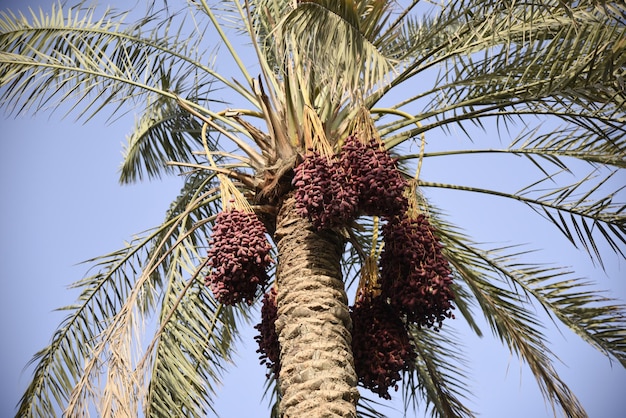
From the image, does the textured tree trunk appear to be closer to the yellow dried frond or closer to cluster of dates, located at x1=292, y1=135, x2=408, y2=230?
cluster of dates, located at x1=292, y1=135, x2=408, y2=230

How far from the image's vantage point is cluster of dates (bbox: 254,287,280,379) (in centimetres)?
527

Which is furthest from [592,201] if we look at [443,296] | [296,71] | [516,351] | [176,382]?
[176,382]

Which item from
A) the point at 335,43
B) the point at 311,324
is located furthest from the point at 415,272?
the point at 335,43

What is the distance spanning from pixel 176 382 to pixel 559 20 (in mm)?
3434

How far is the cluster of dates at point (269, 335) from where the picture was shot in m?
5.27

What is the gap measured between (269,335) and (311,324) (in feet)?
1.97

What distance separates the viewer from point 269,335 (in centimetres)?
530

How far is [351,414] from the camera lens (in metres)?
4.49

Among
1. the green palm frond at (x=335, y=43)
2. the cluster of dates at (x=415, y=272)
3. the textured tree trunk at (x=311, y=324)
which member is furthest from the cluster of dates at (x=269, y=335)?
the green palm frond at (x=335, y=43)

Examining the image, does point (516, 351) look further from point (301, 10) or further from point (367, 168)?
point (301, 10)

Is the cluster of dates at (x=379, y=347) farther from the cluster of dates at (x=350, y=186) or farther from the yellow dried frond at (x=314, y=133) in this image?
the yellow dried frond at (x=314, y=133)

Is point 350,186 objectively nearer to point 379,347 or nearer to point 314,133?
point 314,133

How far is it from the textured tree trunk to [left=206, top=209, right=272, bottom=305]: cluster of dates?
0.20 m

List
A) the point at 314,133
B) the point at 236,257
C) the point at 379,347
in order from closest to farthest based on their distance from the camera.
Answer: the point at 236,257 < the point at 379,347 < the point at 314,133
